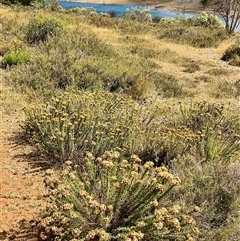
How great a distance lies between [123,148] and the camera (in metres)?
5.50

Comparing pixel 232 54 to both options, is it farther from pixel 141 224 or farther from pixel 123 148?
pixel 141 224

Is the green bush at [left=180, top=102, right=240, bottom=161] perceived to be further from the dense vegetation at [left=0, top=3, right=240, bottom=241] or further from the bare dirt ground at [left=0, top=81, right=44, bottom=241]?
the bare dirt ground at [left=0, top=81, right=44, bottom=241]

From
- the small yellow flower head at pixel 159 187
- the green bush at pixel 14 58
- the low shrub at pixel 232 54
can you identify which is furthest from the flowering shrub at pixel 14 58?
the low shrub at pixel 232 54

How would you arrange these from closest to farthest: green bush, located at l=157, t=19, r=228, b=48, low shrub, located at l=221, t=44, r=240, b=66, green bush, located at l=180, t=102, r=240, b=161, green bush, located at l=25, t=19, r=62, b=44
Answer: green bush, located at l=180, t=102, r=240, b=161 < green bush, located at l=25, t=19, r=62, b=44 < low shrub, located at l=221, t=44, r=240, b=66 < green bush, located at l=157, t=19, r=228, b=48

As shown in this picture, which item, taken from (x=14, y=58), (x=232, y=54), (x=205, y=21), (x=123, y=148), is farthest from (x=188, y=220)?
(x=205, y=21)

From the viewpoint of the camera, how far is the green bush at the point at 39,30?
46.2ft

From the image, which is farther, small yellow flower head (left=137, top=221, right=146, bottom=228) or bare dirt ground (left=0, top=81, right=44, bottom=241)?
bare dirt ground (left=0, top=81, right=44, bottom=241)

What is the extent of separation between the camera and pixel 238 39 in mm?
23688

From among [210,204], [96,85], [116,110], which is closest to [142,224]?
[210,204]

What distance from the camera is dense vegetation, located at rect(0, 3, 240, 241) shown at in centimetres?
359

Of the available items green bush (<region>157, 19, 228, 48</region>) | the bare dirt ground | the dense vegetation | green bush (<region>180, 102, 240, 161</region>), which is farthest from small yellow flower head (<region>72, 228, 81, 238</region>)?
green bush (<region>157, 19, 228, 48</region>)

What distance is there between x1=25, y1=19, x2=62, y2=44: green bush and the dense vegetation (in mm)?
1416

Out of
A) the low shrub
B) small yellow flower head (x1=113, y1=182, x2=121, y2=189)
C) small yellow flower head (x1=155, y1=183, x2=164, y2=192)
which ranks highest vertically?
small yellow flower head (x1=155, y1=183, x2=164, y2=192)

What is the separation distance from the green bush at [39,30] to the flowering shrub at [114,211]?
1076 cm
